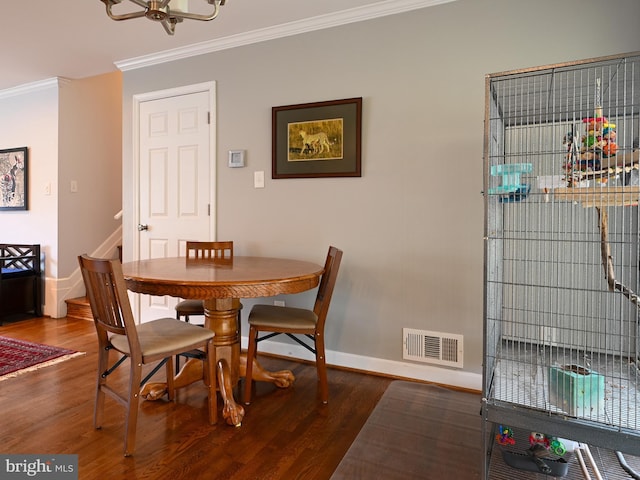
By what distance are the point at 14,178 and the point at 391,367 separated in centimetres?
453

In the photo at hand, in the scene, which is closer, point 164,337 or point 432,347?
point 164,337

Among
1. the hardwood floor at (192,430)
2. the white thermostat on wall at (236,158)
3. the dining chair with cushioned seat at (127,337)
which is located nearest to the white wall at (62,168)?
the hardwood floor at (192,430)

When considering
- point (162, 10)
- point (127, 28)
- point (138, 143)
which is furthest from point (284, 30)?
point (138, 143)

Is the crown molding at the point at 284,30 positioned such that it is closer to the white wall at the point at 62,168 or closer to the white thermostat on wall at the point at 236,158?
the white thermostat on wall at the point at 236,158

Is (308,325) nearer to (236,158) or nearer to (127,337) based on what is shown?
(127,337)

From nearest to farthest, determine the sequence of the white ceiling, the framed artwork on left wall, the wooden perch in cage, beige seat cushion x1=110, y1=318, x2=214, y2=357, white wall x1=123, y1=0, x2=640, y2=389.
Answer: the wooden perch in cage < beige seat cushion x1=110, y1=318, x2=214, y2=357 < white wall x1=123, y1=0, x2=640, y2=389 < the white ceiling < the framed artwork on left wall

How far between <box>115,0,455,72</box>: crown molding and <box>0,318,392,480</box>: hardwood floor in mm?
2418

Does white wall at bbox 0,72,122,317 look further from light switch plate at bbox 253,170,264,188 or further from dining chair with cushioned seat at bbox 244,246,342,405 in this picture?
dining chair with cushioned seat at bbox 244,246,342,405

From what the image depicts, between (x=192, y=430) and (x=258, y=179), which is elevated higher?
(x=258, y=179)

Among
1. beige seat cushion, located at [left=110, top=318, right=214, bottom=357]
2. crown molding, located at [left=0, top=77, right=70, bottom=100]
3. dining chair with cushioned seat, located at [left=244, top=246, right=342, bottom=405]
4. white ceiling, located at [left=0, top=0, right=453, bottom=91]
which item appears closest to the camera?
beige seat cushion, located at [left=110, top=318, right=214, bottom=357]

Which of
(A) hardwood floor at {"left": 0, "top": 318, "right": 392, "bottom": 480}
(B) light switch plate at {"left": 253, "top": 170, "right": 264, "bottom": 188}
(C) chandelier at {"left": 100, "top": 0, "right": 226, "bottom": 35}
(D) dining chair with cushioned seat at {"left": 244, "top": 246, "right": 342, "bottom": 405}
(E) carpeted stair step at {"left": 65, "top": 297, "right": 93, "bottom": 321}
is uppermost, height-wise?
(C) chandelier at {"left": 100, "top": 0, "right": 226, "bottom": 35}

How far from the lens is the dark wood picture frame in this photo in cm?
275


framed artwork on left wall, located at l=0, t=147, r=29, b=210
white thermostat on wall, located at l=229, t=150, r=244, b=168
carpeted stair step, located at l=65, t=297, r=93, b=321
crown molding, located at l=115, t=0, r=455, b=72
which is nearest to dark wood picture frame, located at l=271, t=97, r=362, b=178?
white thermostat on wall, located at l=229, t=150, r=244, b=168

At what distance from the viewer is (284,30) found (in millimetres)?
2926
